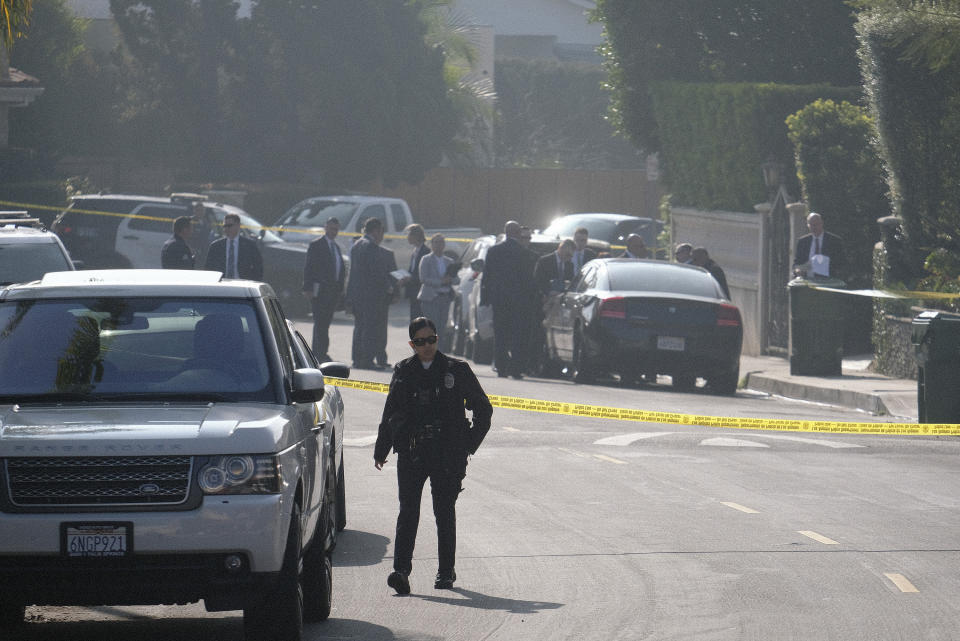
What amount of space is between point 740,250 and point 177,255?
10.4 m

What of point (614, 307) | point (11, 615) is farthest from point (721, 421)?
point (11, 615)

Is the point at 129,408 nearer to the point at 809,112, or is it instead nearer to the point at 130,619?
the point at 130,619

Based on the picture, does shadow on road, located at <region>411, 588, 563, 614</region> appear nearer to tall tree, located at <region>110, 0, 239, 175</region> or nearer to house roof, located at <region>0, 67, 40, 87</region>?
house roof, located at <region>0, 67, 40, 87</region>

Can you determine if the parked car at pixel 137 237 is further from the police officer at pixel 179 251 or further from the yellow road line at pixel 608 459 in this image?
the yellow road line at pixel 608 459

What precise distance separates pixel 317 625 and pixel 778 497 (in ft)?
16.0

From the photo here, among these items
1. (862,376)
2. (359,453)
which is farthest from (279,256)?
(359,453)

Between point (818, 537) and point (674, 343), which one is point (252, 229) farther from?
point (818, 537)

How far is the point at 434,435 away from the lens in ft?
29.2

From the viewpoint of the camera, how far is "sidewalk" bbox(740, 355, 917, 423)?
18.2 meters

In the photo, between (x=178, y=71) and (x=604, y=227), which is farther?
(x=178, y=71)

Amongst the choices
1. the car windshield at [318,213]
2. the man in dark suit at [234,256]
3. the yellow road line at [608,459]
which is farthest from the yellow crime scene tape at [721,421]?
the car windshield at [318,213]

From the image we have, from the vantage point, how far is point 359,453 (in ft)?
46.8

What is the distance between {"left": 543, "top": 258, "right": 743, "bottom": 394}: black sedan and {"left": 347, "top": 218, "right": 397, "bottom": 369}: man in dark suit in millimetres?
3171

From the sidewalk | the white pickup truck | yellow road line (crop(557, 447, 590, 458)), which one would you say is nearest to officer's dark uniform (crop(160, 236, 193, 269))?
the sidewalk
